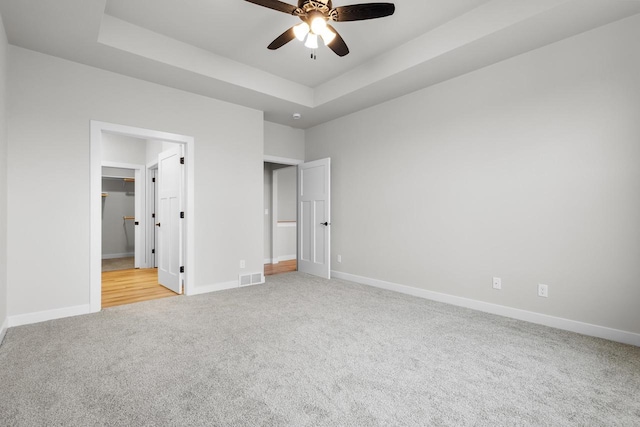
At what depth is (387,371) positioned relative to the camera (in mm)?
2070

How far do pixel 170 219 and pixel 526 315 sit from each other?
14.4 feet

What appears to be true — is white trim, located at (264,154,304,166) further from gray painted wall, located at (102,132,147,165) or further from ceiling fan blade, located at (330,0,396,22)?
ceiling fan blade, located at (330,0,396,22)

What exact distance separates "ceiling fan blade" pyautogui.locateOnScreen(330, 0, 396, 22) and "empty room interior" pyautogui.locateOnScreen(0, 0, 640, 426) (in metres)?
0.02

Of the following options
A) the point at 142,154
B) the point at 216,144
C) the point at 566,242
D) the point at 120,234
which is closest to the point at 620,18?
the point at 566,242

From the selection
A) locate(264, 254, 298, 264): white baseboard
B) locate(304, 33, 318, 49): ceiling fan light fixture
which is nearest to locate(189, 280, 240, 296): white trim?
locate(264, 254, 298, 264): white baseboard

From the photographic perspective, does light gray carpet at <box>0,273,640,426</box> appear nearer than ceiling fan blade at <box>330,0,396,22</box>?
Yes

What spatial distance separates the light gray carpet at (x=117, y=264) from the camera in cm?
594

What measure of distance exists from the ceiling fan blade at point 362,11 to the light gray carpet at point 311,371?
8.04 ft

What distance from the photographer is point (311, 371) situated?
2.07 meters

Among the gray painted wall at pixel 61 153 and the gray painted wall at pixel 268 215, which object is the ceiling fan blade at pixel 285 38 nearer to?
the gray painted wall at pixel 61 153

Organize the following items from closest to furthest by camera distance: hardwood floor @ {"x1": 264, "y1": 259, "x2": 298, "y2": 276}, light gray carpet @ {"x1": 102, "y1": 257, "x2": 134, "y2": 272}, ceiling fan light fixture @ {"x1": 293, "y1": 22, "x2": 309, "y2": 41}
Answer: ceiling fan light fixture @ {"x1": 293, "y1": 22, "x2": 309, "y2": 41} → hardwood floor @ {"x1": 264, "y1": 259, "x2": 298, "y2": 276} → light gray carpet @ {"x1": 102, "y1": 257, "x2": 134, "y2": 272}

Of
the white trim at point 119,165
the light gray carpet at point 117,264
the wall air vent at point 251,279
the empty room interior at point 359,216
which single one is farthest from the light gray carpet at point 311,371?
the white trim at point 119,165

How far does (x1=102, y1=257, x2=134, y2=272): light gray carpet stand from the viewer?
19.5 feet

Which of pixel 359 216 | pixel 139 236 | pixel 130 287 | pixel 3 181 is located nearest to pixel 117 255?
pixel 139 236
